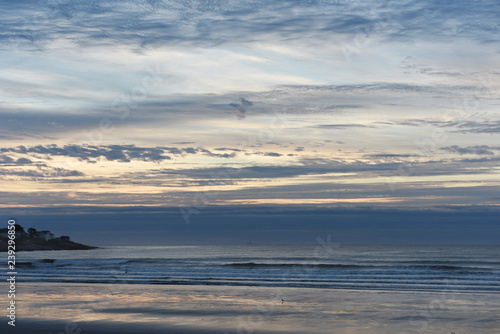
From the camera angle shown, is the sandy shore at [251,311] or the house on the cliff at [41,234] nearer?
the sandy shore at [251,311]

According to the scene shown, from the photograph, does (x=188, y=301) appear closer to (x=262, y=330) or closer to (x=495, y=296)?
(x=262, y=330)

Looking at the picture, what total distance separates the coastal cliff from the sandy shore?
323 feet

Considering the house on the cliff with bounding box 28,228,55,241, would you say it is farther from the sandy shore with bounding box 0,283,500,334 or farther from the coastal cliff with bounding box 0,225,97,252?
the sandy shore with bounding box 0,283,500,334

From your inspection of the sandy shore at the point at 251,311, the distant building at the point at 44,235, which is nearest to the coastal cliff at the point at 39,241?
the distant building at the point at 44,235

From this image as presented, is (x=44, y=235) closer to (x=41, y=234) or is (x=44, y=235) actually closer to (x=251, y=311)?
(x=41, y=234)

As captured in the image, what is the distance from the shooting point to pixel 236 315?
67.6 feet

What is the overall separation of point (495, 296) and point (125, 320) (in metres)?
18.4

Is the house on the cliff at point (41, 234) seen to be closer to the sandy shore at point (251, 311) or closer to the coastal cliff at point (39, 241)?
the coastal cliff at point (39, 241)

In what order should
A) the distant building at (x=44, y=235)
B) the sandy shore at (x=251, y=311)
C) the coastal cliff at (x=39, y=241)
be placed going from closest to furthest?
the sandy shore at (x=251, y=311)
the coastal cliff at (x=39, y=241)
the distant building at (x=44, y=235)

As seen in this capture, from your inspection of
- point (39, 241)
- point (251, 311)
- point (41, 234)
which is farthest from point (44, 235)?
point (251, 311)

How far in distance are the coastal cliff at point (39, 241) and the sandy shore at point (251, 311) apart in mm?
98547

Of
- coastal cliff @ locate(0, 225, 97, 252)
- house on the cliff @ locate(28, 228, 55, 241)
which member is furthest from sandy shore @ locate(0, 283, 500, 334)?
house on the cliff @ locate(28, 228, 55, 241)

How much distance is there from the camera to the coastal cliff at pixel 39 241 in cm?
12039

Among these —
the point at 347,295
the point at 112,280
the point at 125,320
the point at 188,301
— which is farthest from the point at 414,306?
the point at 112,280
